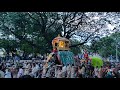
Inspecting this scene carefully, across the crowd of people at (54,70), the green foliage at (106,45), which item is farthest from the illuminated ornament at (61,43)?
the green foliage at (106,45)

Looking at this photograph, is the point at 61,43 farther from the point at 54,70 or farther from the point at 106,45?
the point at 106,45

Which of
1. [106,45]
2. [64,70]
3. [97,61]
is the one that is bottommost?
[64,70]

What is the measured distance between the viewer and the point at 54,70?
17.2ft

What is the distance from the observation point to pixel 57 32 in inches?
210

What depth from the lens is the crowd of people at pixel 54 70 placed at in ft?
17.0

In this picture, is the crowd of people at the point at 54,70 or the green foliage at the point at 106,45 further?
the green foliage at the point at 106,45

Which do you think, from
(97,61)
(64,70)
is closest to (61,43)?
(64,70)

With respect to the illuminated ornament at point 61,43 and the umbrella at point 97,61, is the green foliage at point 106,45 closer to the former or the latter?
the umbrella at point 97,61

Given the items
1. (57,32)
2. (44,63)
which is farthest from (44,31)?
(44,63)

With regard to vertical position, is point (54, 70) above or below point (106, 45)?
below
